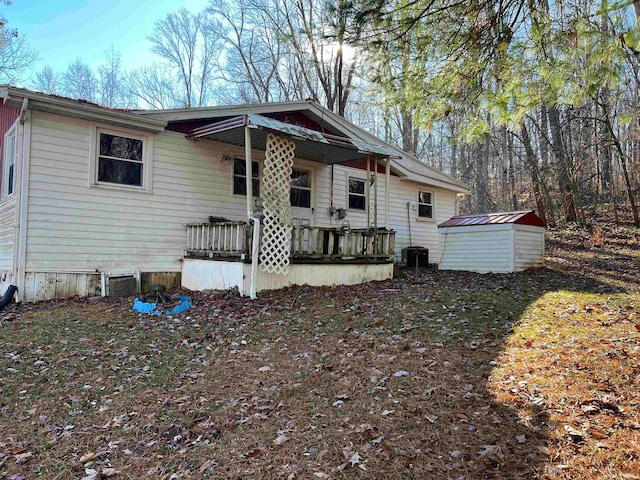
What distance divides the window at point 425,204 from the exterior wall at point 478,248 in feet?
7.05

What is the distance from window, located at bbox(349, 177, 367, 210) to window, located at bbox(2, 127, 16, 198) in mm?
8222

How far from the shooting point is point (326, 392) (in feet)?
13.0

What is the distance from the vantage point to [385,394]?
379 centimetres

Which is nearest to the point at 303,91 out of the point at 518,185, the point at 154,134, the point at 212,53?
the point at 212,53

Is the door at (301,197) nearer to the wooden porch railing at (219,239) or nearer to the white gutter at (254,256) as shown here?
the wooden porch railing at (219,239)

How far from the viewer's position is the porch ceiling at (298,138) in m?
7.87

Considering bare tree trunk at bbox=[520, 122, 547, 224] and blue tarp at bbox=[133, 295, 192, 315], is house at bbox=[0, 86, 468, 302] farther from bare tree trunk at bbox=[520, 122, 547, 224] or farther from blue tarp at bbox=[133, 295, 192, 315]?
bare tree trunk at bbox=[520, 122, 547, 224]

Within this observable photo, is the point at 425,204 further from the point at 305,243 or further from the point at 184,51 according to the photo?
the point at 184,51

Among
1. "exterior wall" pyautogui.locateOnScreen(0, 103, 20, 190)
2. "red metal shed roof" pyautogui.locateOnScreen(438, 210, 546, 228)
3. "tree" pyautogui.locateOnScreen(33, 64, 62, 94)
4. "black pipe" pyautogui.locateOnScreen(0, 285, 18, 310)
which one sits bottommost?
"black pipe" pyautogui.locateOnScreen(0, 285, 18, 310)

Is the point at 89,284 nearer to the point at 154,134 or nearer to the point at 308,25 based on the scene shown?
the point at 154,134

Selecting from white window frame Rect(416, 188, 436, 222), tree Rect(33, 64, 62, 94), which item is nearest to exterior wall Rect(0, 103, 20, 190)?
white window frame Rect(416, 188, 436, 222)

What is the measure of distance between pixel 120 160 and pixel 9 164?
2.52m

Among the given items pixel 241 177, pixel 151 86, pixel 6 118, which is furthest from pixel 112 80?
pixel 241 177

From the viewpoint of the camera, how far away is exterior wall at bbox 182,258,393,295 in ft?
25.9
